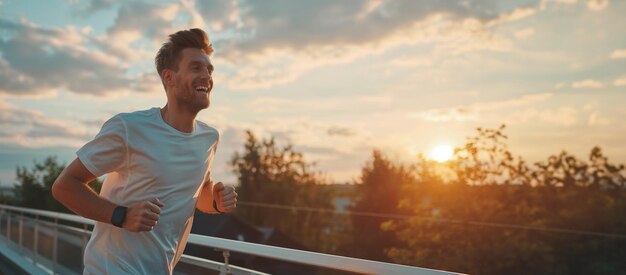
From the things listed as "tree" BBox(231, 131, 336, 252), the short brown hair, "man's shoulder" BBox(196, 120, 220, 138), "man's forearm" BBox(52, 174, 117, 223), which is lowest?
"man's forearm" BBox(52, 174, 117, 223)

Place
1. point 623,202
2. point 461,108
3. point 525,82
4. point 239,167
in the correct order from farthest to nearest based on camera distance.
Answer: point 239,167 → point 525,82 → point 461,108 → point 623,202

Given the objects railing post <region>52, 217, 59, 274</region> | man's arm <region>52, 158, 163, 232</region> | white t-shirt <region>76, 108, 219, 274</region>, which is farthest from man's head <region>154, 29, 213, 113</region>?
railing post <region>52, 217, 59, 274</region>

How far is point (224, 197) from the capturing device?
2773mm

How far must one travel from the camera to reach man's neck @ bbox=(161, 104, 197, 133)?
8.18ft

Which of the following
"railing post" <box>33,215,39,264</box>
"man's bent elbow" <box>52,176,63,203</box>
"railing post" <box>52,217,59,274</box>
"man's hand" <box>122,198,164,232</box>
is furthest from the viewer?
"railing post" <box>33,215,39,264</box>

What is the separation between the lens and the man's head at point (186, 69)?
245 cm

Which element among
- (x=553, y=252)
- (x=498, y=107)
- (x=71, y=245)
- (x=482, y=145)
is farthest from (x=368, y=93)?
(x=71, y=245)

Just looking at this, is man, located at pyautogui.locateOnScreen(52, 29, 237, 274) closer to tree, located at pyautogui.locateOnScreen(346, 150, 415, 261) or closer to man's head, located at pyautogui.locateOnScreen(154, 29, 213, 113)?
man's head, located at pyautogui.locateOnScreen(154, 29, 213, 113)

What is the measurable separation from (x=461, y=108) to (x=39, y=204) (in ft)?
130

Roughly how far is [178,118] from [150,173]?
244mm

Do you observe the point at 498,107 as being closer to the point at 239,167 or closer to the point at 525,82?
the point at 525,82

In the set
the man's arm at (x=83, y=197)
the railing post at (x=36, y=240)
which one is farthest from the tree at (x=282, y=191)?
the man's arm at (x=83, y=197)

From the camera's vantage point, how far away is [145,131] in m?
2.38

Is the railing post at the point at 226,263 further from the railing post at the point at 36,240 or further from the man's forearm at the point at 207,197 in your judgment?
the railing post at the point at 36,240
